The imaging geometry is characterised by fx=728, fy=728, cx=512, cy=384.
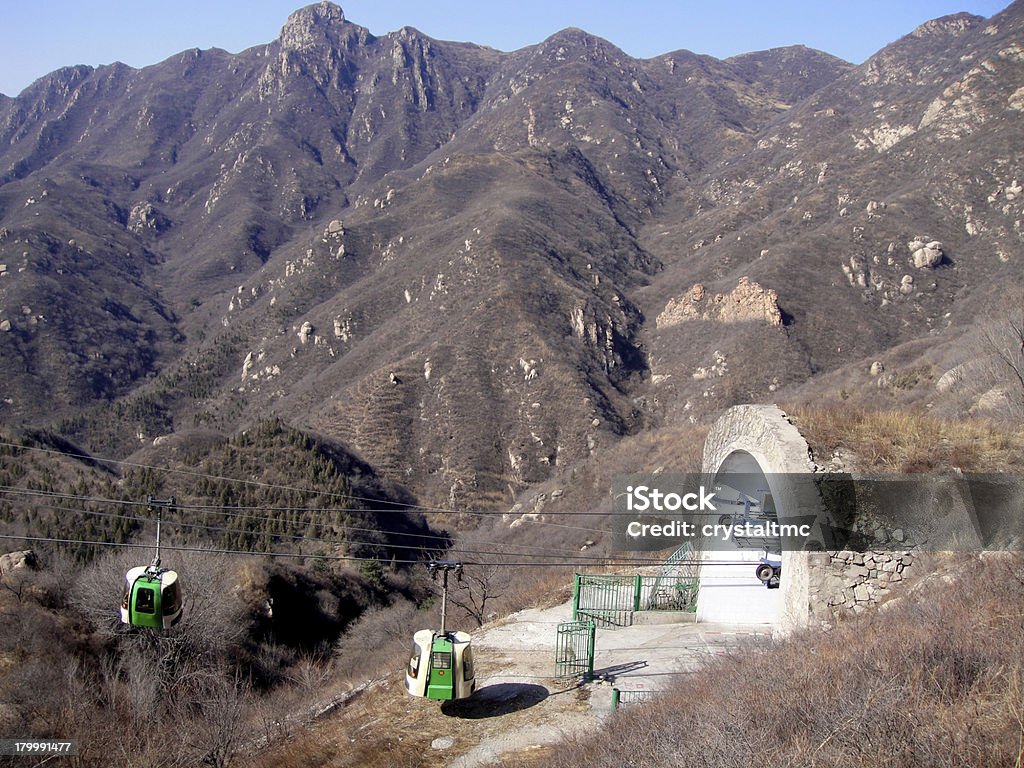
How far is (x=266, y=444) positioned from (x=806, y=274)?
5068 centimetres

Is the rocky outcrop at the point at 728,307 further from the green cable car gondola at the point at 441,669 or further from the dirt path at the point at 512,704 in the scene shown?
the green cable car gondola at the point at 441,669

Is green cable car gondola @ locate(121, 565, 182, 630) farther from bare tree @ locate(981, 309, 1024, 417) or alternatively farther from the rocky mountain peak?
the rocky mountain peak

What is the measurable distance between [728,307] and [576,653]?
59.7 metres

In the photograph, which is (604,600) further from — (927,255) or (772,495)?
(927,255)

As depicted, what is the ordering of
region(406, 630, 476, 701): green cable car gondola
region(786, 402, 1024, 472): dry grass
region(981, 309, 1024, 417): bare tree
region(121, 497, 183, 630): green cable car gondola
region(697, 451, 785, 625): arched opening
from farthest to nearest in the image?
region(981, 309, 1024, 417): bare tree, region(697, 451, 785, 625): arched opening, region(121, 497, 183, 630): green cable car gondola, region(786, 402, 1024, 472): dry grass, region(406, 630, 476, 701): green cable car gondola

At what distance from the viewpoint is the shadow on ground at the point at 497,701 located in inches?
446

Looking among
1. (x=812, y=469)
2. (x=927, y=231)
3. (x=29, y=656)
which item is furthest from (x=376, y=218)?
(x=812, y=469)

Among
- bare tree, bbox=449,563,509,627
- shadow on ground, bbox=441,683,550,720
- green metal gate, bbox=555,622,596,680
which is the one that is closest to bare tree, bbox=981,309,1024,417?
green metal gate, bbox=555,622,596,680

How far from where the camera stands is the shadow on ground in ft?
37.2

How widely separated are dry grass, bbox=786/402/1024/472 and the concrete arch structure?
40cm

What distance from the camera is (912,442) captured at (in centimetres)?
1135

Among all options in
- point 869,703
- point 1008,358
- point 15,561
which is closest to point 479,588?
point 15,561

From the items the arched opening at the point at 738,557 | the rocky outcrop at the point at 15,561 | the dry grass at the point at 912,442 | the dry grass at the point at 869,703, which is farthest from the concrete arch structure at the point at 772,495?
the rocky outcrop at the point at 15,561

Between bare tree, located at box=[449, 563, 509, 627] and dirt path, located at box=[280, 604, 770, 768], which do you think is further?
bare tree, located at box=[449, 563, 509, 627]
